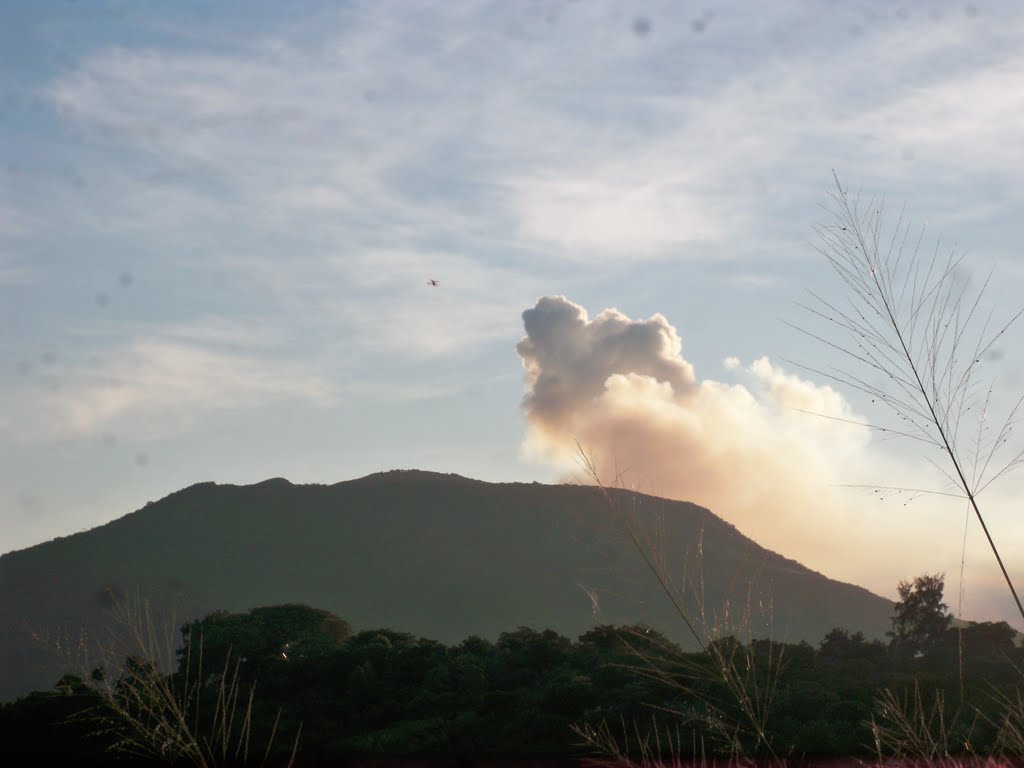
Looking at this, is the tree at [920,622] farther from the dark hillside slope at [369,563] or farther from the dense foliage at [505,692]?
the dark hillside slope at [369,563]

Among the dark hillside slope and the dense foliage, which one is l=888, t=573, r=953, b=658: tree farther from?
the dark hillside slope

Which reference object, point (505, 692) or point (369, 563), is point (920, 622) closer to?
point (505, 692)

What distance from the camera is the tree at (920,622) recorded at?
3466 centimetres

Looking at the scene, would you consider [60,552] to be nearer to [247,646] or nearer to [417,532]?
[417,532]

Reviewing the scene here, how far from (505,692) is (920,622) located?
53.7 feet

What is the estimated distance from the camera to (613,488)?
19.1 feet

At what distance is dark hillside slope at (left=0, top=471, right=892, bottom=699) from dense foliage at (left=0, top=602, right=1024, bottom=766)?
5744 cm

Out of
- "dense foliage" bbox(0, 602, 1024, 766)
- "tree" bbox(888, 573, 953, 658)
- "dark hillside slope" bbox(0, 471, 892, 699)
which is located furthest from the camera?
"dark hillside slope" bbox(0, 471, 892, 699)

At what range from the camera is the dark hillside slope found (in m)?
104

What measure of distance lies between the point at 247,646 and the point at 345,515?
10834 cm

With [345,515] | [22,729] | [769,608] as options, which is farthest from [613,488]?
[345,515]

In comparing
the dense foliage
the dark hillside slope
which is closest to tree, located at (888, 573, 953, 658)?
the dense foliage

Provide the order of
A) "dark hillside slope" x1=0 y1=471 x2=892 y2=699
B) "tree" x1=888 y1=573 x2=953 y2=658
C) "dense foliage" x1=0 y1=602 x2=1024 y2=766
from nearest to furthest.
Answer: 1. "dense foliage" x1=0 y1=602 x2=1024 y2=766
2. "tree" x1=888 y1=573 x2=953 y2=658
3. "dark hillside slope" x1=0 y1=471 x2=892 y2=699

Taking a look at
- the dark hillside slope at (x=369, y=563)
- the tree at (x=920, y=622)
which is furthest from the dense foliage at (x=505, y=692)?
the dark hillside slope at (x=369, y=563)
